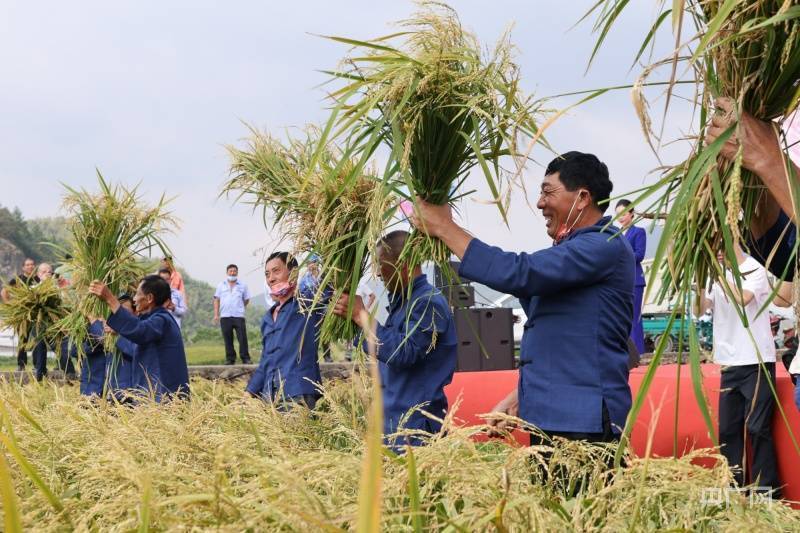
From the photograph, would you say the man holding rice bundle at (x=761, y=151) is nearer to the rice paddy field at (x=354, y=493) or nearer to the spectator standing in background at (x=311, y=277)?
the rice paddy field at (x=354, y=493)

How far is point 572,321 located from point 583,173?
0.49 meters

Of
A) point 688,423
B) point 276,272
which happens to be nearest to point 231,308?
point 276,272

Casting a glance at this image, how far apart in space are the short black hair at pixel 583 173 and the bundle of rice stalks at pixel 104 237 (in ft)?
12.2

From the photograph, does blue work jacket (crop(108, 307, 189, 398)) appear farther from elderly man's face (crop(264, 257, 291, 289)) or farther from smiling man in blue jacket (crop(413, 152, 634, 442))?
smiling man in blue jacket (crop(413, 152, 634, 442))

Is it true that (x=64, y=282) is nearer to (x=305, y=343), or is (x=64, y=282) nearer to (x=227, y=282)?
(x=305, y=343)

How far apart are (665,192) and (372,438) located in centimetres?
114

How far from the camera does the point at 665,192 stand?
5.96ft

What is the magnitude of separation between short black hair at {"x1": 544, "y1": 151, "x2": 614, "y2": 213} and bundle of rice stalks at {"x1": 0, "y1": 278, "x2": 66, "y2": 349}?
217 inches

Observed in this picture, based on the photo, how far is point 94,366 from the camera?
7219 millimetres

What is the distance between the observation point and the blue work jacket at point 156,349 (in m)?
5.75

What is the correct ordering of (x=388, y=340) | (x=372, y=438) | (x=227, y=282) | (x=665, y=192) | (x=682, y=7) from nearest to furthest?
(x=372, y=438)
(x=682, y=7)
(x=665, y=192)
(x=388, y=340)
(x=227, y=282)

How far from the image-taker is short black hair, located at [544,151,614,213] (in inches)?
116

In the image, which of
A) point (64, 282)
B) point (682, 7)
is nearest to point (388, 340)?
point (682, 7)

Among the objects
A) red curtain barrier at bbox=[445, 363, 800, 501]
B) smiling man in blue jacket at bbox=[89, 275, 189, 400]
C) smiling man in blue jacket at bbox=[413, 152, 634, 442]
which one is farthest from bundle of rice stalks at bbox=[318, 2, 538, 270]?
smiling man in blue jacket at bbox=[89, 275, 189, 400]
